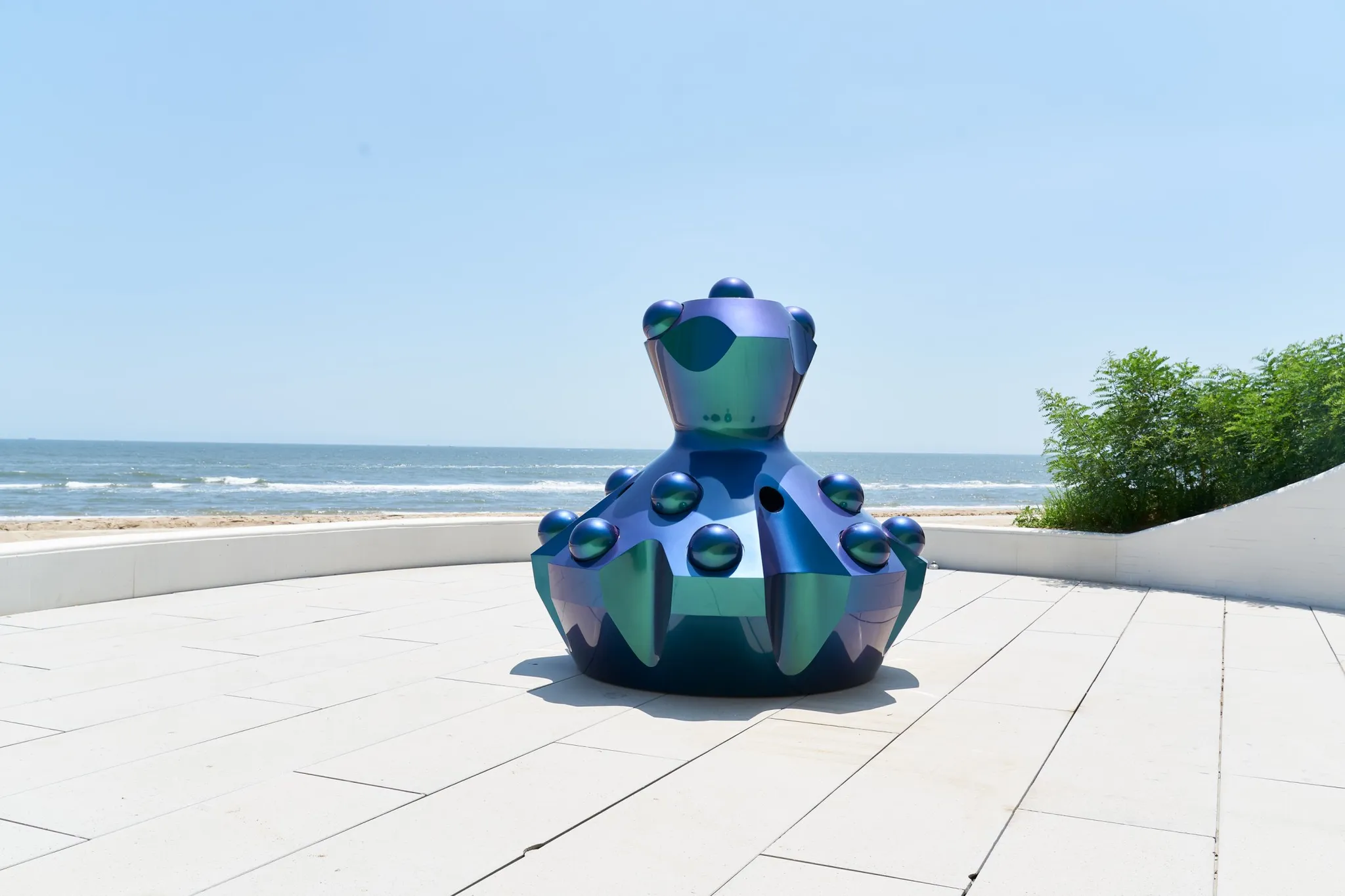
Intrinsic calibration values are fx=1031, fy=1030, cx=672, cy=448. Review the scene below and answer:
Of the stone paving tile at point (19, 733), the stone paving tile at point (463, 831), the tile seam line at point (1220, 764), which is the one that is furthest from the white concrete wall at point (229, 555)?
the tile seam line at point (1220, 764)

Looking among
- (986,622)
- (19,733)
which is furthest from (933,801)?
(986,622)

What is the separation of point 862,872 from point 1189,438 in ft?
38.6

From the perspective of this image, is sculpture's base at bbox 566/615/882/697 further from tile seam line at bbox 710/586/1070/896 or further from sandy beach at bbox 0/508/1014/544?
sandy beach at bbox 0/508/1014/544

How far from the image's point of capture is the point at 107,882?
3.51m

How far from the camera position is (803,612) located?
246 inches

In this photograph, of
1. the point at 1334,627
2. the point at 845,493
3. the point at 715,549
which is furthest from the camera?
the point at 1334,627

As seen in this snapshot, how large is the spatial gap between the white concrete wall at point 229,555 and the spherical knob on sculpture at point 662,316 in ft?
20.3

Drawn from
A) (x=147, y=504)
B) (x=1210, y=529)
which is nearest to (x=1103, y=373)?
(x=1210, y=529)

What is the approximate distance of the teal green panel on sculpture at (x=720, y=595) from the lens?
6078 millimetres

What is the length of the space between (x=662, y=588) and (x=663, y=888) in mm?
2813

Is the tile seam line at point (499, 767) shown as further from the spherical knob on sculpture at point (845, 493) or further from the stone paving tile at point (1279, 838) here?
the stone paving tile at point (1279, 838)

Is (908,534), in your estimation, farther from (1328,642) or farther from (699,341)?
(1328,642)

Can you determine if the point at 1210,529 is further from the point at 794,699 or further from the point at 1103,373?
the point at 794,699

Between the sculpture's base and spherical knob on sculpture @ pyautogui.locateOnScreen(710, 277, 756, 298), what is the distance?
7.72 ft
